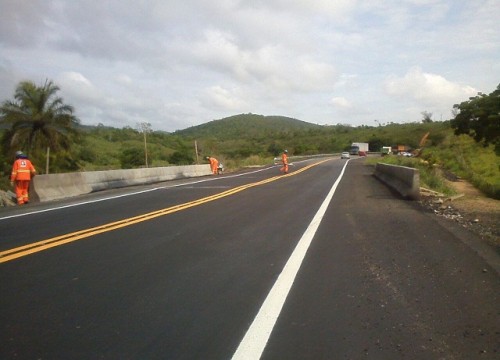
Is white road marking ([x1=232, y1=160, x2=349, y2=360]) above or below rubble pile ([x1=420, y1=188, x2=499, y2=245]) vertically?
above

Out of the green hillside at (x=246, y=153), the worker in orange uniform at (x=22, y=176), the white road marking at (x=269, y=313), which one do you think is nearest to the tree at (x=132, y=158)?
the green hillside at (x=246, y=153)

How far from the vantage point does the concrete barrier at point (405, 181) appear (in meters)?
15.2

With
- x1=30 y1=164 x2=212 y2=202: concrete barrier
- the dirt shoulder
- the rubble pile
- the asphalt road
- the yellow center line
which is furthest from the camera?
x1=30 y1=164 x2=212 y2=202: concrete barrier

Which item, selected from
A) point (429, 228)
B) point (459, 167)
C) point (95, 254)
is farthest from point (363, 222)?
point (459, 167)

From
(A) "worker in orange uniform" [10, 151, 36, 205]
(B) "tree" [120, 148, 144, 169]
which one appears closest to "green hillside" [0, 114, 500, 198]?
(B) "tree" [120, 148, 144, 169]

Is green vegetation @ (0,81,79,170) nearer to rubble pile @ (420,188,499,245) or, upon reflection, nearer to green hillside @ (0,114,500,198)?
green hillside @ (0,114,500,198)

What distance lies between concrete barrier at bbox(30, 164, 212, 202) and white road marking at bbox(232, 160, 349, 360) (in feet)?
38.6

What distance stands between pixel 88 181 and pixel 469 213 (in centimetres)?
1442

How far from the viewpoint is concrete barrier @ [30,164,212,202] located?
16.5 m

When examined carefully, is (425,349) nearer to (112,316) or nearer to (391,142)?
(112,316)

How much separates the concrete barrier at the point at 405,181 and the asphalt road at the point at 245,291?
5.24 meters

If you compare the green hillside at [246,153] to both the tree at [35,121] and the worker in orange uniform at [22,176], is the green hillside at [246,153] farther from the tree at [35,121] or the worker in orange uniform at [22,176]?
the worker in orange uniform at [22,176]

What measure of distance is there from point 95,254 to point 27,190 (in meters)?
10.5

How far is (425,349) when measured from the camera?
400 cm
